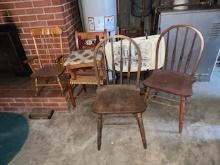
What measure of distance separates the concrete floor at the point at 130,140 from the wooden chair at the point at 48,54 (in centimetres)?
45

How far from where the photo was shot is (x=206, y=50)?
2303 mm

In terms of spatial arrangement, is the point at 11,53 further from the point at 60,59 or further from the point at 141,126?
the point at 141,126

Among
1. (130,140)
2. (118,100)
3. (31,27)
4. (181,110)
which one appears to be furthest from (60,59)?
(181,110)

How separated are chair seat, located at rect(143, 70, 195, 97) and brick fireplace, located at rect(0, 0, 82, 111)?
3.17ft

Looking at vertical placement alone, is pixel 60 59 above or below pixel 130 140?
above

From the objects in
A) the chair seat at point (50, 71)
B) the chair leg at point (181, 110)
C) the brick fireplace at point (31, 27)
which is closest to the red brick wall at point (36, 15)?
the brick fireplace at point (31, 27)

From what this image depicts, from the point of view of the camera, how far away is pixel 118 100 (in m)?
1.62

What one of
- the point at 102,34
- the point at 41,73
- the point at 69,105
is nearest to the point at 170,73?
the point at 102,34

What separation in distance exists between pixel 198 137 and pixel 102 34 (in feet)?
4.60

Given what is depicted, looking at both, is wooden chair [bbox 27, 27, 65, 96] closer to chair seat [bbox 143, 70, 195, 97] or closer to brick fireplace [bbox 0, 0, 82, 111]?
brick fireplace [bbox 0, 0, 82, 111]

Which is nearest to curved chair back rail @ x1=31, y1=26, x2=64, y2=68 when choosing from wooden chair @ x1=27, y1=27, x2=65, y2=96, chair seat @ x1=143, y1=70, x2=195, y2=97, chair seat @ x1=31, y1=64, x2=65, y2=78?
wooden chair @ x1=27, y1=27, x2=65, y2=96

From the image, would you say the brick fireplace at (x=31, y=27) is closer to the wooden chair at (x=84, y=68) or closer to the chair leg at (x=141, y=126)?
the wooden chair at (x=84, y=68)

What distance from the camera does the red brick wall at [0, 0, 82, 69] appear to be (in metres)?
2.04

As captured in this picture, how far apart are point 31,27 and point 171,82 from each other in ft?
5.24
